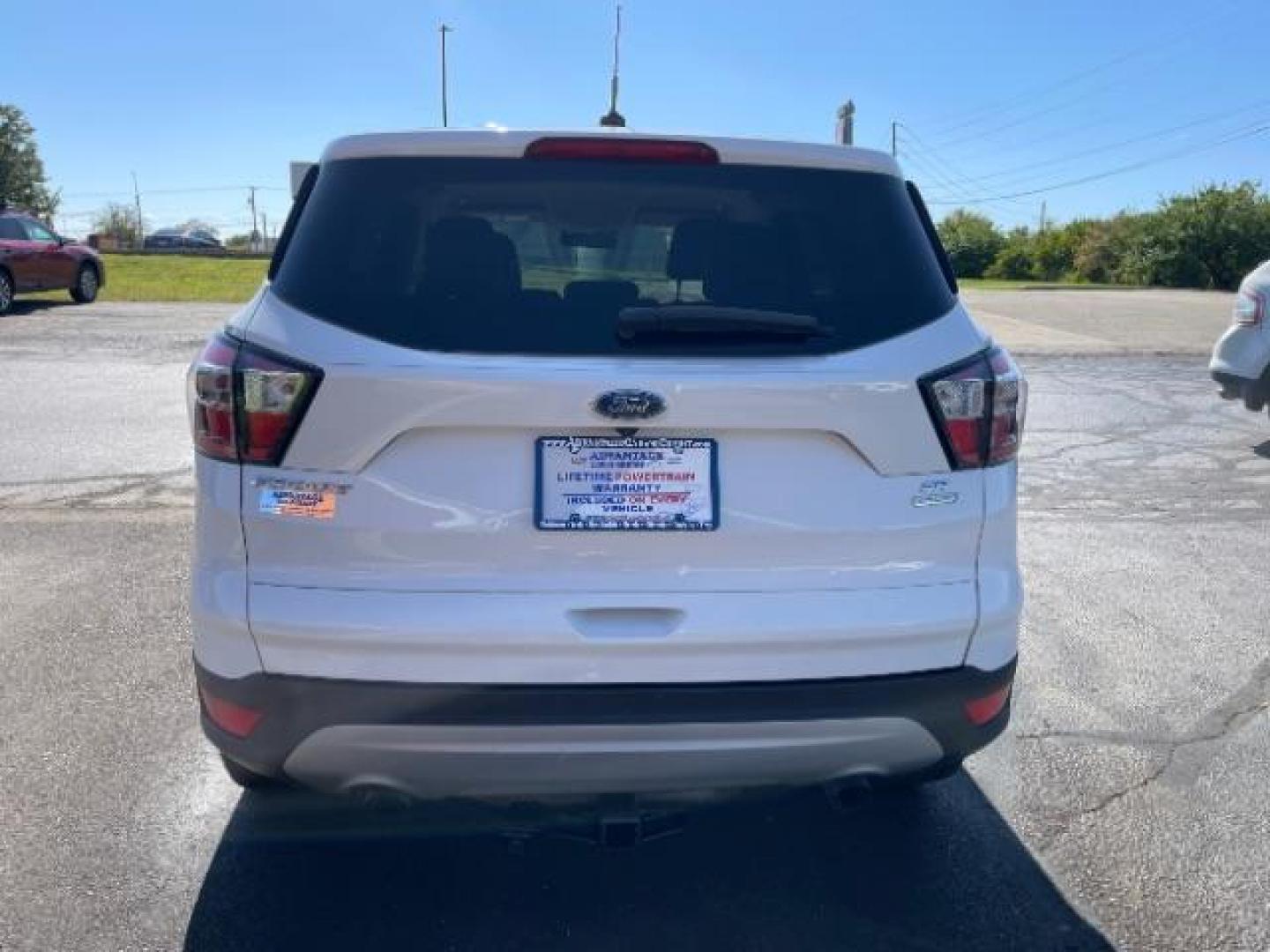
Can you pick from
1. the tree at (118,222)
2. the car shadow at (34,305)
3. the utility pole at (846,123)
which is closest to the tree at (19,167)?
the tree at (118,222)

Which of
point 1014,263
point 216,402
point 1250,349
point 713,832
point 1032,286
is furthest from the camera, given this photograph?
point 1014,263

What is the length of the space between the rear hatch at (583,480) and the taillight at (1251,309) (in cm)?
741

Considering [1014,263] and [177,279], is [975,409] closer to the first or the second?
[177,279]

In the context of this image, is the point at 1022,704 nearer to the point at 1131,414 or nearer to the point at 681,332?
the point at 681,332

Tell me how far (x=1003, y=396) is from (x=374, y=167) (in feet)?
4.98

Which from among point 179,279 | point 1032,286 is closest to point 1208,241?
point 1032,286

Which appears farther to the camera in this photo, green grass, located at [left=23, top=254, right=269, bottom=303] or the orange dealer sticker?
green grass, located at [left=23, top=254, right=269, bottom=303]

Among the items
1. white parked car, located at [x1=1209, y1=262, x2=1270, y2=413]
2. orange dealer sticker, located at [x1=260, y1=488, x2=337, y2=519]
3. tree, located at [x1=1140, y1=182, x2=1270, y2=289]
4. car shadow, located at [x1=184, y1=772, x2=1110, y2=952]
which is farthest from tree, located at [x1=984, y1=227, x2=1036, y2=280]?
orange dealer sticker, located at [x1=260, y1=488, x2=337, y2=519]

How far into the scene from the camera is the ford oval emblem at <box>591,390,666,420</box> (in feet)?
7.74

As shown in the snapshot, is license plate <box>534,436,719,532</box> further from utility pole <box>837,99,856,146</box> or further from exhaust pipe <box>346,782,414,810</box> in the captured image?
utility pole <box>837,99,856,146</box>

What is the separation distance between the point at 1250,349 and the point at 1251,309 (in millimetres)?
305

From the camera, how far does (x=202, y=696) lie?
258cm

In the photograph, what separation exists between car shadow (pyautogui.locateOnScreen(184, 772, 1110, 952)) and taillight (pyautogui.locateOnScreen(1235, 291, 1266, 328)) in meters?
6.79

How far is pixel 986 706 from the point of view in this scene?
2.64 meters
